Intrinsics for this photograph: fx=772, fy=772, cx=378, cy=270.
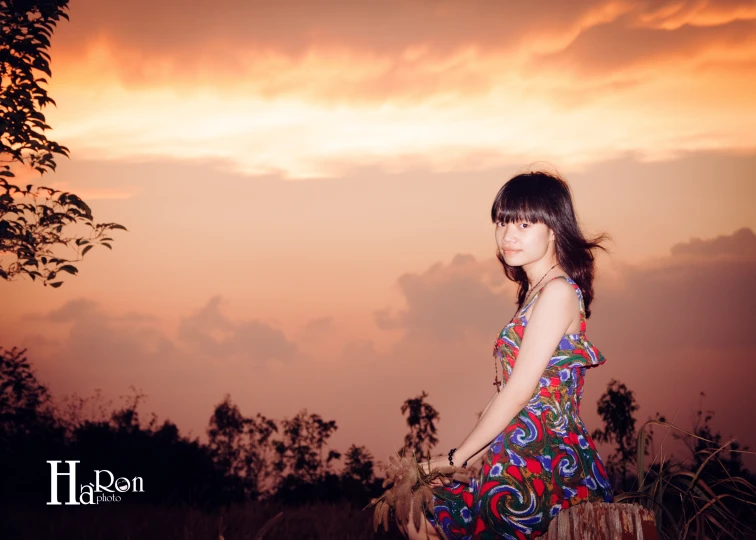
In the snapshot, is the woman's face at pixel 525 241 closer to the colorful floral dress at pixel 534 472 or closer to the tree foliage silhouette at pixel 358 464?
the colorful floral dress at pixel 534 472

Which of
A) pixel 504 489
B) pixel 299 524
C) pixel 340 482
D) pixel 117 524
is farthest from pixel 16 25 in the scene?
pixel 340 482

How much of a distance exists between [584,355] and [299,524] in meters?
4.37

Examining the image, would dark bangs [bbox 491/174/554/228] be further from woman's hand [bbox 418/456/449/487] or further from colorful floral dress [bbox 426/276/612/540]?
woman's hand [bbox 418/456/449/487]

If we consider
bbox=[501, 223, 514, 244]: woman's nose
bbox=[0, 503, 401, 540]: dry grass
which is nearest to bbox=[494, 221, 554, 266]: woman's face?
bbox=[501, 223, 514, 244]: woman's nose

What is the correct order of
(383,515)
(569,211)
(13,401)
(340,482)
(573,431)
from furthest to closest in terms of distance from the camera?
(340,482)
(13,401)
(569,211)
(573,431)
(383,515)

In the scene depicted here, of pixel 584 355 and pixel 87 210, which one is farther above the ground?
pixel 87 210

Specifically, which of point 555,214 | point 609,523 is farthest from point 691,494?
point 555,214

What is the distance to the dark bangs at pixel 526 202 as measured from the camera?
285 centimetres

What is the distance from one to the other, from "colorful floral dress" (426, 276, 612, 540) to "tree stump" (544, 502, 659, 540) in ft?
0.30

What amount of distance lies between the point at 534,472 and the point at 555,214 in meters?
0.94

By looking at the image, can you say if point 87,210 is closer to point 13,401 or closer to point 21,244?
point 21,244

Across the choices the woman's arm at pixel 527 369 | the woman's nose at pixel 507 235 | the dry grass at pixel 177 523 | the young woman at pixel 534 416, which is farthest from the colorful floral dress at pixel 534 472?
the dry grass at pixel 177 523

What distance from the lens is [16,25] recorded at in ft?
17.9

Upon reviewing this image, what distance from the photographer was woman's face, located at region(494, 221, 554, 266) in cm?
287
